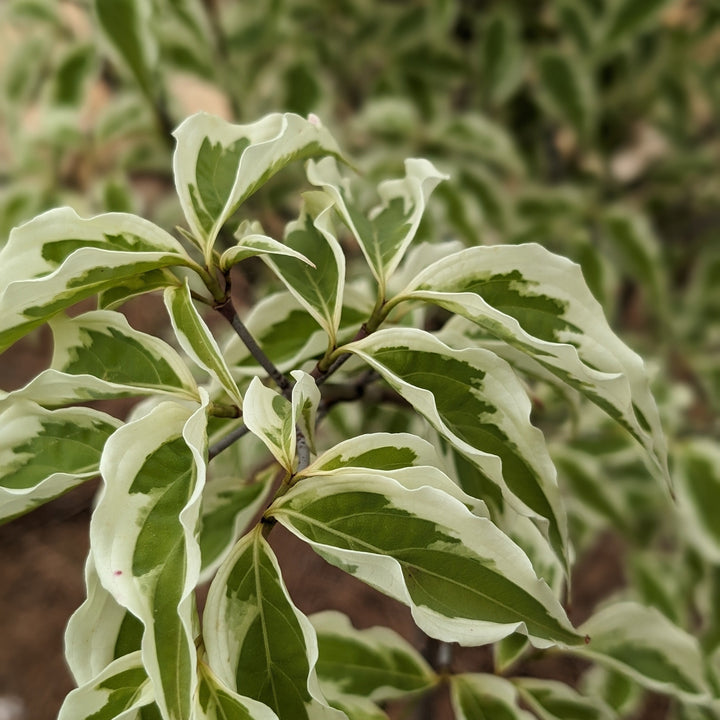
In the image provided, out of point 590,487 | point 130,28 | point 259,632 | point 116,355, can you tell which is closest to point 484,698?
point 259,632

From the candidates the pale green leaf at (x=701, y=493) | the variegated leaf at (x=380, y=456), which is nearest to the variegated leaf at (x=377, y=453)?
the variegated leaf at (x=380, y=456)

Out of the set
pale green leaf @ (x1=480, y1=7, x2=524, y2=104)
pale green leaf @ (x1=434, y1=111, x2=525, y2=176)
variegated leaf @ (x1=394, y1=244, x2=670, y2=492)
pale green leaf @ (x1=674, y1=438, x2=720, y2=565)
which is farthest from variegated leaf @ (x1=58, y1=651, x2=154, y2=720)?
pale green leaf @ (x1=480, y1=7, x2=524, y2=104)

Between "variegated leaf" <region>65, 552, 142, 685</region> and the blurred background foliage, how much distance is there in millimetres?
404

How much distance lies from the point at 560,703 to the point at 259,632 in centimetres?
25

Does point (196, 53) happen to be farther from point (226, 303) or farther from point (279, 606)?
point (279, 606)

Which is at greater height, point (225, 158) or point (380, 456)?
point (225, 158)

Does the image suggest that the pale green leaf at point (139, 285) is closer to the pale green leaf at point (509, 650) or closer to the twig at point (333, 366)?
the twig at point (333, 366)

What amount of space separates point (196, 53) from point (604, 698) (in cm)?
82

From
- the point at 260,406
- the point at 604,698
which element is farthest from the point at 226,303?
the point at 604,698

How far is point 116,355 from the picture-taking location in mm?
393

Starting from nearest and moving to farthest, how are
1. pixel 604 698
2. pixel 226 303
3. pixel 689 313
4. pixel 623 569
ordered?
pixel 226 303, pixel 604 698, pixel 689 313, pixel 623 569

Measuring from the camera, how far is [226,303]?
0.40 m

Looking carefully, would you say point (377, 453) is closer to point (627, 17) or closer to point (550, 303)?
point (550, 303)

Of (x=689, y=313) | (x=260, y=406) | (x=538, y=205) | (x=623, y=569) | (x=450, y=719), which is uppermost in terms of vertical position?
(x=260, y=406)
